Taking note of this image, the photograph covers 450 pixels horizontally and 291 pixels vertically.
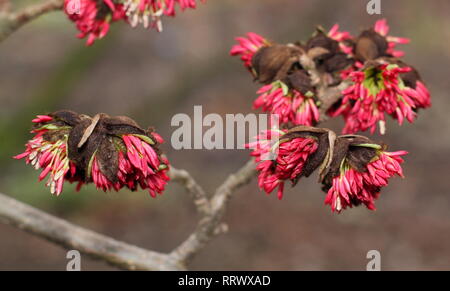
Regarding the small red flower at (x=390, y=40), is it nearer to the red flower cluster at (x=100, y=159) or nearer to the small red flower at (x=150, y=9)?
the small red flower at (x=150, y=9)

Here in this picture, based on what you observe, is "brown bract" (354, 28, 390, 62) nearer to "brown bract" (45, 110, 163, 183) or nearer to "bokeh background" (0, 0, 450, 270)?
"brown bract" (45, 110, 163, 183)

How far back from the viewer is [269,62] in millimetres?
2920

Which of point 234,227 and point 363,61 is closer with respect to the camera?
point 363,61

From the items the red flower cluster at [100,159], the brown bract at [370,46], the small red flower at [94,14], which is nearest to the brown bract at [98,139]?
the red flower cluster at [100,159]

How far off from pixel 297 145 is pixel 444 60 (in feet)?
32.6

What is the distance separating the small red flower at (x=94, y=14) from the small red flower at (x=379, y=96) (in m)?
1.16

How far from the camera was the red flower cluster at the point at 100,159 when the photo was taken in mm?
2420

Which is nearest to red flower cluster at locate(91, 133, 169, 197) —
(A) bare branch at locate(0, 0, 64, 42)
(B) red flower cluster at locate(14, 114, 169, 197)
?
(B) red flower cluster at locate(14, 114, 169, 197)

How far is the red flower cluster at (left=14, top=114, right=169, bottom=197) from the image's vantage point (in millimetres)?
2420

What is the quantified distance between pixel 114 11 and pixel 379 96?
1287 mm

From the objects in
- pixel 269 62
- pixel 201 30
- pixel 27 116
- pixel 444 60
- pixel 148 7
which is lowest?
pixel 269 62

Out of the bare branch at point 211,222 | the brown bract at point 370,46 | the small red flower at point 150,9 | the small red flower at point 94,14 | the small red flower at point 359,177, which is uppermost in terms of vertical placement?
the small red flower at point 94,14
